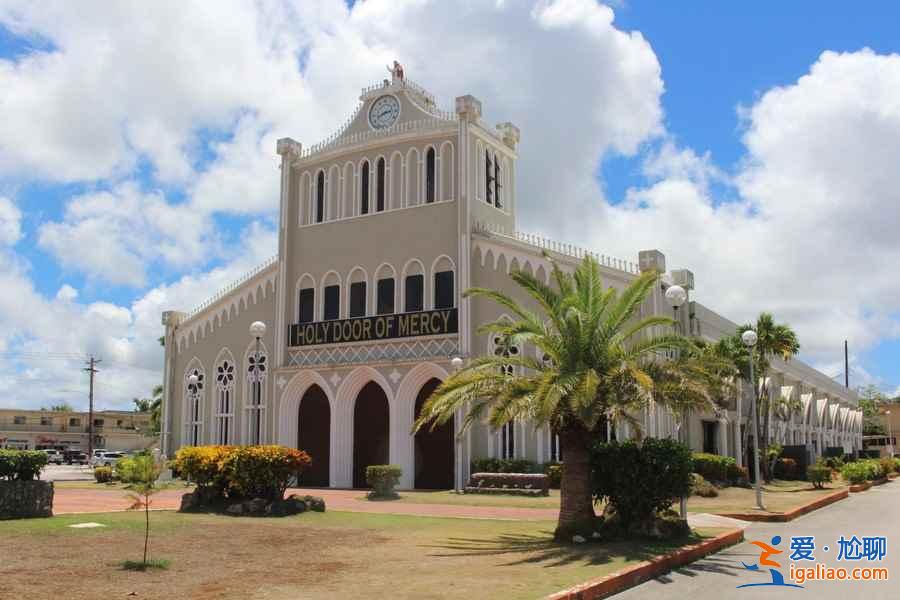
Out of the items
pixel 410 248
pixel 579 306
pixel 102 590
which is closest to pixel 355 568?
pixel 102 590

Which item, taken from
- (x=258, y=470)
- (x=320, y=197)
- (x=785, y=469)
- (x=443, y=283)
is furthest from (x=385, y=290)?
(x=785, y=469)

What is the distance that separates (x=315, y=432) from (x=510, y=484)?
1087 cm

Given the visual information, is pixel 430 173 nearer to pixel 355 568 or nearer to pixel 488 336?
pixel 488 336

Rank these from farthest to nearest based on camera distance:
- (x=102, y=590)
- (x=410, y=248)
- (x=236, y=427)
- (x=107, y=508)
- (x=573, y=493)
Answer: (x=236, y=427), (x=410, y=248), (x=107, y=508), (x=573, y=493), (x=102, y=590)

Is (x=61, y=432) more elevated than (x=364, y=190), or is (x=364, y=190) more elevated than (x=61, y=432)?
(x=364, y=190)

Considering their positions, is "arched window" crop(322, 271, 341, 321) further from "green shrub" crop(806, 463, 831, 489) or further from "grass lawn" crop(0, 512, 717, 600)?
"green shrub" crop(806, 463, 831, 489)

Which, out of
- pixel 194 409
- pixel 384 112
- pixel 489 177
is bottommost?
pixel 194 409

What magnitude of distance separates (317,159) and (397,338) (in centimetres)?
977

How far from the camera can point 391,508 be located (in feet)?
79.4

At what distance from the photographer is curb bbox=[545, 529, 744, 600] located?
10.3 meters

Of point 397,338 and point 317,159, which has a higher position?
point 317,159

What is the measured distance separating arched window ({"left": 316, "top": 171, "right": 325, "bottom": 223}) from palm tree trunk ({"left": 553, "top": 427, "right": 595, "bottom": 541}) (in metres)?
24.6

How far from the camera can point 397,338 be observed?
34531 mm

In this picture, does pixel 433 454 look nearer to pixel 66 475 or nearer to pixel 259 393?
pixel 259 393
